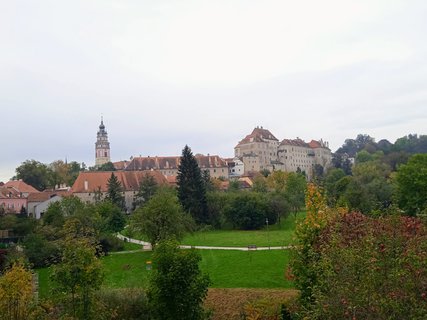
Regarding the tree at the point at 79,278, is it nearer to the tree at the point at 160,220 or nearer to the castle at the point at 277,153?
the tree at the point at 160,220

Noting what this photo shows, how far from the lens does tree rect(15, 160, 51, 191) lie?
85.6 meters

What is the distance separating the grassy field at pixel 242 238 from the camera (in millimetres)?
39647

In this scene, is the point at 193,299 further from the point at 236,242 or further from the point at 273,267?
the point at 236,242

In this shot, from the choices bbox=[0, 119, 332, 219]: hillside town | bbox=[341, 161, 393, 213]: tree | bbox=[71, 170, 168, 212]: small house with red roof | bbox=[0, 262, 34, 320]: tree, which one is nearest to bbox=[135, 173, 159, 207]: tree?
bbox=[71, 170, 168, 212]: small house with red roof

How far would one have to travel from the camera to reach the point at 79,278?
1496 centimetres

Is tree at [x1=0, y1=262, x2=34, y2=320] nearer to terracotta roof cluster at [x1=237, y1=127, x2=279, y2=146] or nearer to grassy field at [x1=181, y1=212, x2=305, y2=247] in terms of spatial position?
grassy field at [x1=181, y1=212, x2=305, y2=247]

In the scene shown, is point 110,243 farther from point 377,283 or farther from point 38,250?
point 377,283

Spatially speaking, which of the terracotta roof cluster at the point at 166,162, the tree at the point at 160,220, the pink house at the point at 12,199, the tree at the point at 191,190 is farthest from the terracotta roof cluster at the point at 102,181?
the tree at the point at 160,220

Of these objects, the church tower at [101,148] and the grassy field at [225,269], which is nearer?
the grassy field at [225,269]

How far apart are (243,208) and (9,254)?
27198mm

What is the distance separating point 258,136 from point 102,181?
180 ft

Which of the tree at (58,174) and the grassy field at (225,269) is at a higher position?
the tree at (58,174)

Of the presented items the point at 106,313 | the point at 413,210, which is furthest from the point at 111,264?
the point at 413,210

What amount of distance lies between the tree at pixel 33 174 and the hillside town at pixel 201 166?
11.3ft
